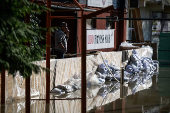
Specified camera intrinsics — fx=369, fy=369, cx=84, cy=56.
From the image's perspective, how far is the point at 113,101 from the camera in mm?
9867

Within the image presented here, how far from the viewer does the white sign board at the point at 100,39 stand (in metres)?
20.1

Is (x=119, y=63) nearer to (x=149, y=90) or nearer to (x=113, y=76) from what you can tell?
(x=113, y=76)

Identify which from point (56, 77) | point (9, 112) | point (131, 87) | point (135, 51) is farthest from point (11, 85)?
point (135, 51)

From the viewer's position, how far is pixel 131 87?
12398mm

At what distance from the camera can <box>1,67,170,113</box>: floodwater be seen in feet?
28.5

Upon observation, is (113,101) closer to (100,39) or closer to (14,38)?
(14,38)

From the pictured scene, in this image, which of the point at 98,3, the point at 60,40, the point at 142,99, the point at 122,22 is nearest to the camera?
the point at 142,99

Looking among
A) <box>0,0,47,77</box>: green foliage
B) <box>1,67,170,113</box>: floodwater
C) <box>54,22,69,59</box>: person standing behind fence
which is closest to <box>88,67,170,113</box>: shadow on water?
<box>1,67,170,113</box>: floodwater

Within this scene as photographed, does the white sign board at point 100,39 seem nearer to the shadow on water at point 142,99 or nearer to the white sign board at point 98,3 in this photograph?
the white sign board at point 98,3

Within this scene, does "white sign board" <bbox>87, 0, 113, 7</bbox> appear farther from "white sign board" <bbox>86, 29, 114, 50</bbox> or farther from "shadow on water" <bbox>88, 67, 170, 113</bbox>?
"shadow on water" <bbox>88, 67, 170, 113</bbox>

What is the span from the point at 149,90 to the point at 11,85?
4633mm

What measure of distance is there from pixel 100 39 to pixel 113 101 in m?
11.9

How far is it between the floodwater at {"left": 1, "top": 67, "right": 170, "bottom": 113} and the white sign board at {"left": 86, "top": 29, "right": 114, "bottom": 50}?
7.42 m

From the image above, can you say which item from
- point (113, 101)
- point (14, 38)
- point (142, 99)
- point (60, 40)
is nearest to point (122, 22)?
point (60, 40)
